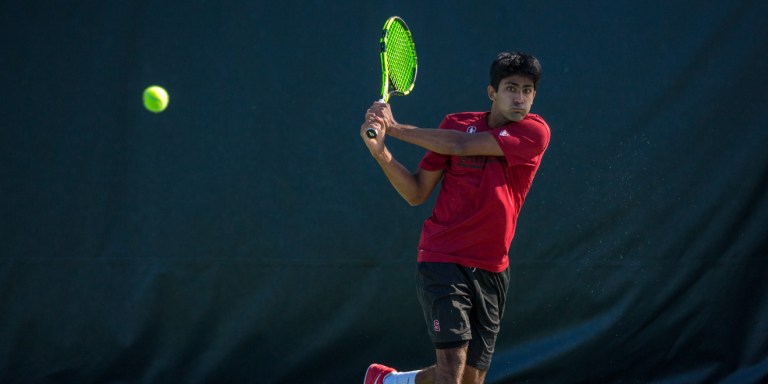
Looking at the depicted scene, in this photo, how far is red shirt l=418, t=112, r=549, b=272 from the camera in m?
3.14

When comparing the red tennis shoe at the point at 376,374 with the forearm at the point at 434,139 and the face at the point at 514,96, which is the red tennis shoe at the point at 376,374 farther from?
the face at the point at 514,96

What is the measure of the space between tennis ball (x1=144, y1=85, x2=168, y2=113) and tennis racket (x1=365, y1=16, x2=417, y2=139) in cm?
124

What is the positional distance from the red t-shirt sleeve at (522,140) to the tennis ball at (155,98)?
1.68 metres

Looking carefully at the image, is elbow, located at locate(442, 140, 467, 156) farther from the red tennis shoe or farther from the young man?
the red tennis shoe

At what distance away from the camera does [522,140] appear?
3160 millimetres

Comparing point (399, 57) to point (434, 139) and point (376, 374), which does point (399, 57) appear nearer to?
point (434, 139)

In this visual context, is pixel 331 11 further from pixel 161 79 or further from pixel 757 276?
pixel 757 276

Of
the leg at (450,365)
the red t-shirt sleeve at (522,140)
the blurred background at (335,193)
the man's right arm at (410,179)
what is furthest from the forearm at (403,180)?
the blurred background at (335,193)

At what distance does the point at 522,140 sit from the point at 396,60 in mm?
541

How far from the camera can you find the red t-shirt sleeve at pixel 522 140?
10.3 feet

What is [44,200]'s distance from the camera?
162 inches

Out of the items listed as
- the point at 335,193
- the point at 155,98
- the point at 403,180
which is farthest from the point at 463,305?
the point at 155,98

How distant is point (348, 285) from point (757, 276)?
6.04ft

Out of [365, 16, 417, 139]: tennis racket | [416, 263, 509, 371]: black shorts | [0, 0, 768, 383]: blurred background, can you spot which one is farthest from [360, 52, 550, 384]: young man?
[0, 0, 768, 383]: blurred background
